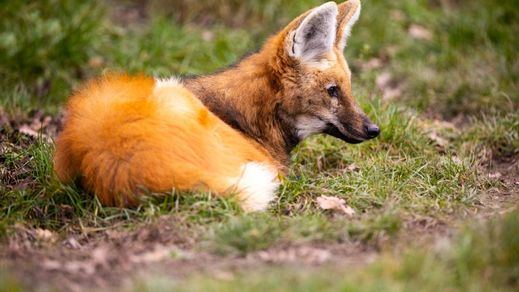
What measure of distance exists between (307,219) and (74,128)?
1596mm

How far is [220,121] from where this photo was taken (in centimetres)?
489

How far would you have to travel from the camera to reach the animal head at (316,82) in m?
5.16

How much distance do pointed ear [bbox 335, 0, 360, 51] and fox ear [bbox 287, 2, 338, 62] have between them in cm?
33

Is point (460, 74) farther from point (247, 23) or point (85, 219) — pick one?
point (85, 219)

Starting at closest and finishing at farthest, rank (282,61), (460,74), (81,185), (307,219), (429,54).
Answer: (307,219), (81,185), (282,61), (460,74), (429,54)

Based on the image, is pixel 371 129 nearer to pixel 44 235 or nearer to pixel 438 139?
pixel 438 139

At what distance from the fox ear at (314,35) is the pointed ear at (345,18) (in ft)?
1.07

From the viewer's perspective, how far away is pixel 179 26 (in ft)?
29.6

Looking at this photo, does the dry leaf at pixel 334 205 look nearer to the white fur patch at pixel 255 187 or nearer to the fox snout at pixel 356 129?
the white fur patch at pixel 255 187

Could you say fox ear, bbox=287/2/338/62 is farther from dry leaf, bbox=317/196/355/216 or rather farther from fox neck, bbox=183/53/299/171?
dry leaf, bbox=317/196/355/216

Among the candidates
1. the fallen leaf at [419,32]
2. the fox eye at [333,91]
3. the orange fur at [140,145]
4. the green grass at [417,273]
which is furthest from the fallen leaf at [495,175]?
the fallen leaf at [419,32]

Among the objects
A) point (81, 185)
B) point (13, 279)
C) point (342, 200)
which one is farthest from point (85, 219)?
point (342, 200)

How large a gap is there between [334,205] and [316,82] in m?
0.99

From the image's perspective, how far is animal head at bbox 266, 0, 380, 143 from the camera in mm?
5160
